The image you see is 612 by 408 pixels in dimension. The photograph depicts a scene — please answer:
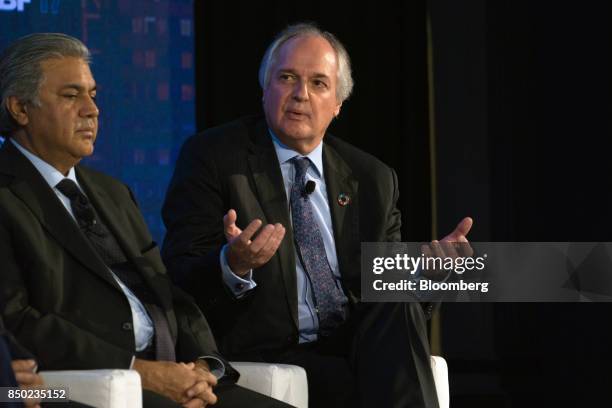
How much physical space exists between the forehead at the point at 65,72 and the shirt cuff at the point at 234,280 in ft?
1.94

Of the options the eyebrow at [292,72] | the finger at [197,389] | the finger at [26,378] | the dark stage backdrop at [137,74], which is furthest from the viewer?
the dark stage backdrop at [137,74]

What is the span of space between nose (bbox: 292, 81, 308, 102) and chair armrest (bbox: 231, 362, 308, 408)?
3.02ft

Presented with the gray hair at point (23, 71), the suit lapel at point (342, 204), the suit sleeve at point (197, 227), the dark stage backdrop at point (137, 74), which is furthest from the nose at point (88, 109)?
the dark stage backdrop at point (137, 74)

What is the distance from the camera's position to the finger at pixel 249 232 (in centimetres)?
272

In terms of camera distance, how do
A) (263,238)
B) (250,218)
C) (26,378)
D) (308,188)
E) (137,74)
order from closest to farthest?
(26,378) < (263,238) < (250,218) < (308,188) < (137,74)

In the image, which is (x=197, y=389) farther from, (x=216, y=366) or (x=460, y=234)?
(x=460, y=234)

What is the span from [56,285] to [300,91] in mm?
1170

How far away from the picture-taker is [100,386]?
7.21ft

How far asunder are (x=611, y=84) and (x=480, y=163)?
1.07 meters

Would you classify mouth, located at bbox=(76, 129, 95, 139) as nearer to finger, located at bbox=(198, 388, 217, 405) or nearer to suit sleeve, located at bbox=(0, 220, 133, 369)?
suit sleeve, located at bbox=(0, 220, 133, 369)

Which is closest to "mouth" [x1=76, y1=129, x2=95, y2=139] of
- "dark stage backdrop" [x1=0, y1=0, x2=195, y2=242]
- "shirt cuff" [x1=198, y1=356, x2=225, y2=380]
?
"shirt cuff" [x1=198, y1=356, x2=225, y2=380]

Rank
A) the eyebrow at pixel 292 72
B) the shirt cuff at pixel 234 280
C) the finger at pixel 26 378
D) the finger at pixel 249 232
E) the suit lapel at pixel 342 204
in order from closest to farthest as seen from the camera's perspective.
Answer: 1. the finger at pixel 26 378
2. the finger at pixel 249 232
3. the shirt cuff at pixel 234 280
4. the suit lapel at pixel 342 204
5. the eyebrow at pixel 292 72

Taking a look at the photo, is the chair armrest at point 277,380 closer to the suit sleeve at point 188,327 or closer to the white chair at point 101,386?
the suit sleeve at point 188,327

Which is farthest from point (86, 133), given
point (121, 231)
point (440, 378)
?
point (440, 378)
